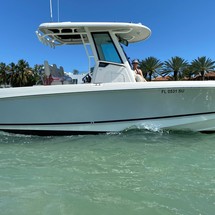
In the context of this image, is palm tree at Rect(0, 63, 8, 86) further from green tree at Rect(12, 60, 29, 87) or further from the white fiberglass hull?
the white fiberglass hull

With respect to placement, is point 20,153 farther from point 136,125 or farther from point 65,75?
point 65,75

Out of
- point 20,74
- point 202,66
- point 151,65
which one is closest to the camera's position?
point 151,65

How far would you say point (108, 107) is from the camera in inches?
252

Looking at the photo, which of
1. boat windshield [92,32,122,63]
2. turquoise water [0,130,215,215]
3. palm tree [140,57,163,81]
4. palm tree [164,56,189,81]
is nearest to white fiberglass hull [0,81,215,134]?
turquoise water [0,130,215,215]

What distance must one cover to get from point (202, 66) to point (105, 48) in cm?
3614

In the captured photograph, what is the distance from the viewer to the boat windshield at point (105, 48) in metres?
6.89

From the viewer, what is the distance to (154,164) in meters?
4.13

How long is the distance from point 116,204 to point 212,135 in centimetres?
431

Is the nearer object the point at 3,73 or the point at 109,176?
the point at 109,176

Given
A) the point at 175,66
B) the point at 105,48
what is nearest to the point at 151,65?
the point at 175,66

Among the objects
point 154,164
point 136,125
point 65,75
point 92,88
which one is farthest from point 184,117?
point 65,75

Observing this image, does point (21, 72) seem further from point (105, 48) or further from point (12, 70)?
point (105, 48)

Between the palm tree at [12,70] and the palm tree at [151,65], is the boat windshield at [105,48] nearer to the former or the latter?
the palm tree at [151,65]

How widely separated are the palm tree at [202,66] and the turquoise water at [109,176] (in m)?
36.7
